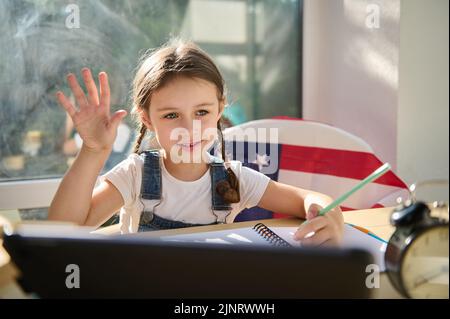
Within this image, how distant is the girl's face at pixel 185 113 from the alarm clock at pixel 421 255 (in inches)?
19.8

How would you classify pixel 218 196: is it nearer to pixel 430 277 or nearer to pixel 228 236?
pixel 228 236

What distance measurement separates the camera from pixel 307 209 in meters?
0.85

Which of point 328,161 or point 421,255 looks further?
point 328,161

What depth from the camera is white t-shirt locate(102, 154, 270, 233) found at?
97 cm

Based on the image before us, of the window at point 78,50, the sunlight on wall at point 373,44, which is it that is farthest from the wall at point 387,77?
the window at point 78,50

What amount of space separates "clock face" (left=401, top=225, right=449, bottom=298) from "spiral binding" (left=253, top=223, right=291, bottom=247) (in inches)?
7.8

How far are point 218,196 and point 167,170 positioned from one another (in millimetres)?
120

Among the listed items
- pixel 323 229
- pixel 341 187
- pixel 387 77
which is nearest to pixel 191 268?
pixel 323 229

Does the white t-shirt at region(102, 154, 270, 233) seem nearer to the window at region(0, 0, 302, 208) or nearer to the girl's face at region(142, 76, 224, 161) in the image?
the girl's face at region(142, 76, 224, 161)

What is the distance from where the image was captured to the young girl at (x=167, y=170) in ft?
2.67

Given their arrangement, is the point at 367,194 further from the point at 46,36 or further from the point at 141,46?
the point at 46,36

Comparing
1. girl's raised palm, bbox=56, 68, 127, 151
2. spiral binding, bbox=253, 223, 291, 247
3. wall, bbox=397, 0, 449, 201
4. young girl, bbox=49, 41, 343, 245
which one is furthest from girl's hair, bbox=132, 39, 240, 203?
wall, bbox=397, 0, 449, 201

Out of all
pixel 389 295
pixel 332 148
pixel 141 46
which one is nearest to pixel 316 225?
pixel 389 295
